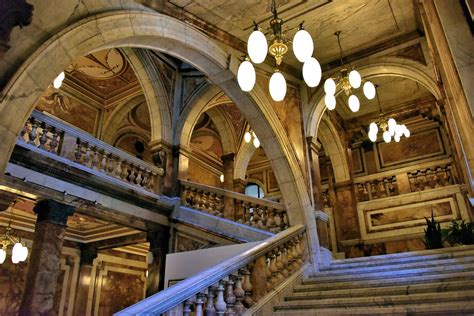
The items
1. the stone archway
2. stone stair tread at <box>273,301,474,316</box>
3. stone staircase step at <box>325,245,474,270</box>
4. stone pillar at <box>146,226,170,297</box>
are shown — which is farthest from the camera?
stone pillar at <box>146,226,170,297</box>

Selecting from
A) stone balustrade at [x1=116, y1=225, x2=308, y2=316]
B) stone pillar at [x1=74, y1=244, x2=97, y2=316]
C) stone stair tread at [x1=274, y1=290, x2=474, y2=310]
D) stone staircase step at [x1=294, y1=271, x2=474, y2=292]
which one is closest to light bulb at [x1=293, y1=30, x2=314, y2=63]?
stone balustrade at [x1=116, y1=225, x2=308, y2=316]

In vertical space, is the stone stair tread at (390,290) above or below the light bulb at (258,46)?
below

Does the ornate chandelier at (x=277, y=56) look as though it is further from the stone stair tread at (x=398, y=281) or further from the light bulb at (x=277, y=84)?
the stone stair tread at (x=398, y=281)

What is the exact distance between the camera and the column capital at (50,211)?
18.4 feet

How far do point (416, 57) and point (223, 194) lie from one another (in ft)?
14.6

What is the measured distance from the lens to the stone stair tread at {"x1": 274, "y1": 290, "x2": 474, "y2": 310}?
3266mm

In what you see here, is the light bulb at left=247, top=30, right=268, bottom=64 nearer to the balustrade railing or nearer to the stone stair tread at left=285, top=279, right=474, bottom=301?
the stone stair tread at left=285, top=279, right=474, bottom=301

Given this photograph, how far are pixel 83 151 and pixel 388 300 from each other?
511 cm

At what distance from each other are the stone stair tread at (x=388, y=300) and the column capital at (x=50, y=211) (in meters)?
3.82

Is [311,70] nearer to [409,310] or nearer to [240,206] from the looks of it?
[409,310]

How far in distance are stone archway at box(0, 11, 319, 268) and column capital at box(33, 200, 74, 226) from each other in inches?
106

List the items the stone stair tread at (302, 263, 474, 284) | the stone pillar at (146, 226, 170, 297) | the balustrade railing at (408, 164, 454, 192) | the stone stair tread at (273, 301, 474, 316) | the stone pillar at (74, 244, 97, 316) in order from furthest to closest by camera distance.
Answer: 1. the stone pillar at (74, 244, 97, 316)
2. the balustrade railing at (408, 164, 454, 192)
3. the stone pillar at (146, 226, 170, 297)
4. the stone stair tread at (302, 263, 474, 284)
5. the stone stair tread at (273, 301, 474, 316)

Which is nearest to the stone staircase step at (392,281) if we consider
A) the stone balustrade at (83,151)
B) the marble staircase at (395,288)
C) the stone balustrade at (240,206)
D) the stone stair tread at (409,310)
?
the marble staircase at (395,288)

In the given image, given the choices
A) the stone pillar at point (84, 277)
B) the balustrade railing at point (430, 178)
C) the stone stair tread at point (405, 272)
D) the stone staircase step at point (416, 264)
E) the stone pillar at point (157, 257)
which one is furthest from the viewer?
the stone pillar at point (84, 277)
